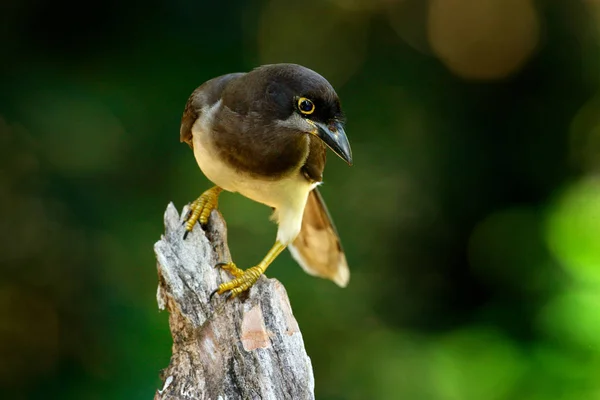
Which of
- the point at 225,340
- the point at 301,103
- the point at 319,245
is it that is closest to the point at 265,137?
the point at 301,103

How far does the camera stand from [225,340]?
2545 millimetres

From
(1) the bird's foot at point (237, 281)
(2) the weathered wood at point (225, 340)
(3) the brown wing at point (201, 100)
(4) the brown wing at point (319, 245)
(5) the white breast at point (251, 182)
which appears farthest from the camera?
→ (4) the brown wing at point (319, 245)

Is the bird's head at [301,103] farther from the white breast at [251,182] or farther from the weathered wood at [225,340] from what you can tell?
the weathered wood at [225,340]

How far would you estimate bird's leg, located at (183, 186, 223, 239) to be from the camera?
2.98m

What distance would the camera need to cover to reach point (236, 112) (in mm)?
2893

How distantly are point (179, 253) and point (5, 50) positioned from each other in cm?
233

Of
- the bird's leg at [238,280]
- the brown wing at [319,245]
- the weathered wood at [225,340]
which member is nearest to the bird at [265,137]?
the bird's leg at [238,280]

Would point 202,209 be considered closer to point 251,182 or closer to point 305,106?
point 251,182

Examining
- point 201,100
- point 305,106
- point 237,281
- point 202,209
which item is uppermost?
point 201,100

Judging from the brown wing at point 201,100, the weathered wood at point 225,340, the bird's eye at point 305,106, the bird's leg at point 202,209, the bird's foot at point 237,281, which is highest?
the brown wing at point 201,100

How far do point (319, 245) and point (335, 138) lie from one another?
1.35 m

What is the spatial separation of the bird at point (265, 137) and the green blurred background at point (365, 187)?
3.89ft

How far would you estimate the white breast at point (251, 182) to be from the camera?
296 cm

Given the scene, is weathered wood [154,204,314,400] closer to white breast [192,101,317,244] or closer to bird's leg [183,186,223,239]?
bird's leg [183,186,223,239]
